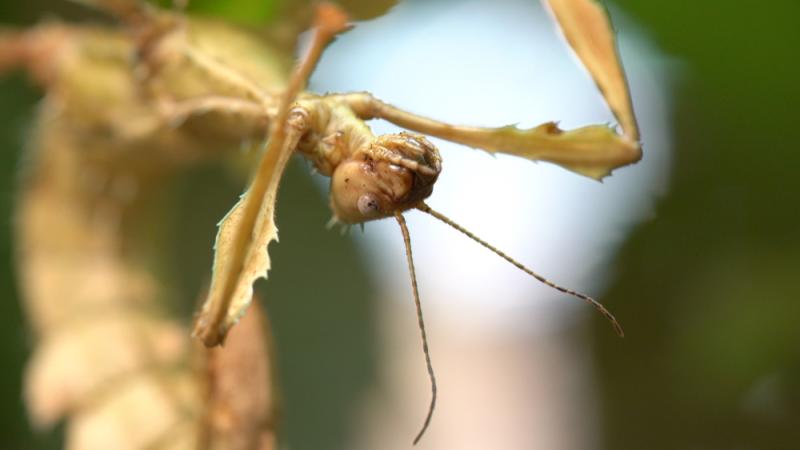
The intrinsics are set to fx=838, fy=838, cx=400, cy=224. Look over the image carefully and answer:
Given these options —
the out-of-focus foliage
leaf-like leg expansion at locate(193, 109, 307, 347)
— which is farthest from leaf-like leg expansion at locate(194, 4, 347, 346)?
the out-of-focus foliage

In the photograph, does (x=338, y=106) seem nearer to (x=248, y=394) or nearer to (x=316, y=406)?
(x=248, y=394)

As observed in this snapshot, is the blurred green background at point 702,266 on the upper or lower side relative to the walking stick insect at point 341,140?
lower

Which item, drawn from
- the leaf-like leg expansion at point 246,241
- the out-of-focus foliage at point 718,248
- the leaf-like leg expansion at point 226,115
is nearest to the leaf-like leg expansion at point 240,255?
the leaf-like leg expansion at point 246,241

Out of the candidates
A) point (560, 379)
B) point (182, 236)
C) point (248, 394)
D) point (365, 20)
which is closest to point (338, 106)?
point (365, 20)

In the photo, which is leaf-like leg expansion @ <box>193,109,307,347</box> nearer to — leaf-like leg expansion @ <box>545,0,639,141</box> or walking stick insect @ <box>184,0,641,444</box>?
walking stick insect @ <box>184,0,641,444</box>

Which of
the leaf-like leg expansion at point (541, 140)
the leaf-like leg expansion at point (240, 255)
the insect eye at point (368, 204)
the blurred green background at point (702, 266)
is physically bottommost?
the blurred green background at point (702, 266)

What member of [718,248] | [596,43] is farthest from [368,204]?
[718,248]

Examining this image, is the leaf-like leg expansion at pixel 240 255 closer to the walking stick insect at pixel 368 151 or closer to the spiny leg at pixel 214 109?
the walking stick insect at pixel 368 151

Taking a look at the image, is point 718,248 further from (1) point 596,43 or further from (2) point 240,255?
(2) point 240,255
